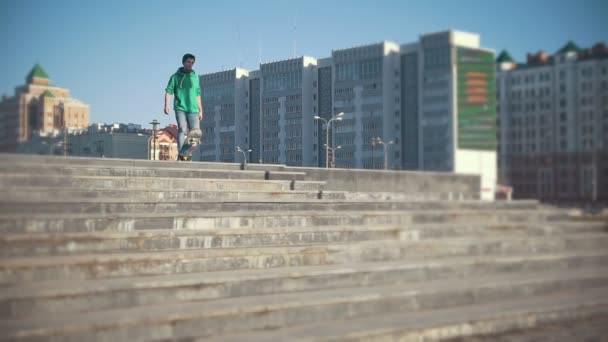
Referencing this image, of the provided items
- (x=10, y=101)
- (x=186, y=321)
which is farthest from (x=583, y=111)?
(x=10, y=101)

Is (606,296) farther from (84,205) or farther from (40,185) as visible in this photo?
(40,185)

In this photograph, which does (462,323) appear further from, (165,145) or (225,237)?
(165,145)

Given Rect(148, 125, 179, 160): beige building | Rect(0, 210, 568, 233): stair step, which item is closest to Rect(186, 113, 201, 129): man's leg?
Rect(148, 125, 179, 160): beige building

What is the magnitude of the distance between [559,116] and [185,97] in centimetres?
682

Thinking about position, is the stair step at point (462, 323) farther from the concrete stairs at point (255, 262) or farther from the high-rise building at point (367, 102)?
the high-rise building at point (367, 102)

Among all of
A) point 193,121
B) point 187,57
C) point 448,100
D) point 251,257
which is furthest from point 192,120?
point 448,100

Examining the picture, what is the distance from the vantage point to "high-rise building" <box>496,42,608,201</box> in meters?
8.73

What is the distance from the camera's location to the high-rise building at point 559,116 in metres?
8.73

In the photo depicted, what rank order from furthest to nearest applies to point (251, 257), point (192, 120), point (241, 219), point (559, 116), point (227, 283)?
point (192, 120) < point (559, 116) < point (241, 219) < point (251, 257) < point (227, 283)

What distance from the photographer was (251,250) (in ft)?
24.5

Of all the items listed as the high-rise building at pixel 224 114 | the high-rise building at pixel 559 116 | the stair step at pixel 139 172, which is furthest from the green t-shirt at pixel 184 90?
the high-rise building at pixel 559 116

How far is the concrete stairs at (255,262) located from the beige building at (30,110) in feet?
1.65

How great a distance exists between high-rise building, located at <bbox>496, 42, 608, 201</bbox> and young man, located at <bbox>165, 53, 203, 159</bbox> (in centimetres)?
591

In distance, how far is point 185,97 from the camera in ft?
40.1
